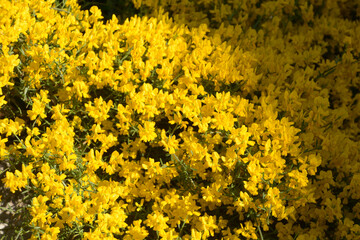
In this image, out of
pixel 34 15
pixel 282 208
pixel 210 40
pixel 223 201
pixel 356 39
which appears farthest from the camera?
pixel 356 39

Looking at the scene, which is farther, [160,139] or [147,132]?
[160,139]

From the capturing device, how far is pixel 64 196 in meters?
2.29

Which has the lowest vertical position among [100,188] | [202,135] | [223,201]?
[223,201]

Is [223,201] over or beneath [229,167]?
beneath

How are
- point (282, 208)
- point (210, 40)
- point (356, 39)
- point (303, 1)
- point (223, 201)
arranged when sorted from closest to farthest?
1. point (282, 208)
2. point (223, 201)
3. point (210, 40)
4. point (356, 39)
5. point (303, 1)

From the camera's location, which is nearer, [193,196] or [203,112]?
[193,196]

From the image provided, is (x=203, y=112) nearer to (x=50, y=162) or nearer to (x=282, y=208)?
(x=282, y=208)

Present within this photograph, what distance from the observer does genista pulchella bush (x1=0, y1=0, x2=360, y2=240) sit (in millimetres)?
2305

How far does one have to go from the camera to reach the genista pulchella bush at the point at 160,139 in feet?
7.56

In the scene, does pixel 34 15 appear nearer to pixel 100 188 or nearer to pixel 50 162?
pixel 50 162

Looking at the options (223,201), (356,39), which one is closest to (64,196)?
(223,201)

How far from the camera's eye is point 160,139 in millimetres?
2520

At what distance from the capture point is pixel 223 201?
2420 mm

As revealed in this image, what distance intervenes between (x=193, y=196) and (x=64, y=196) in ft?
2.36
